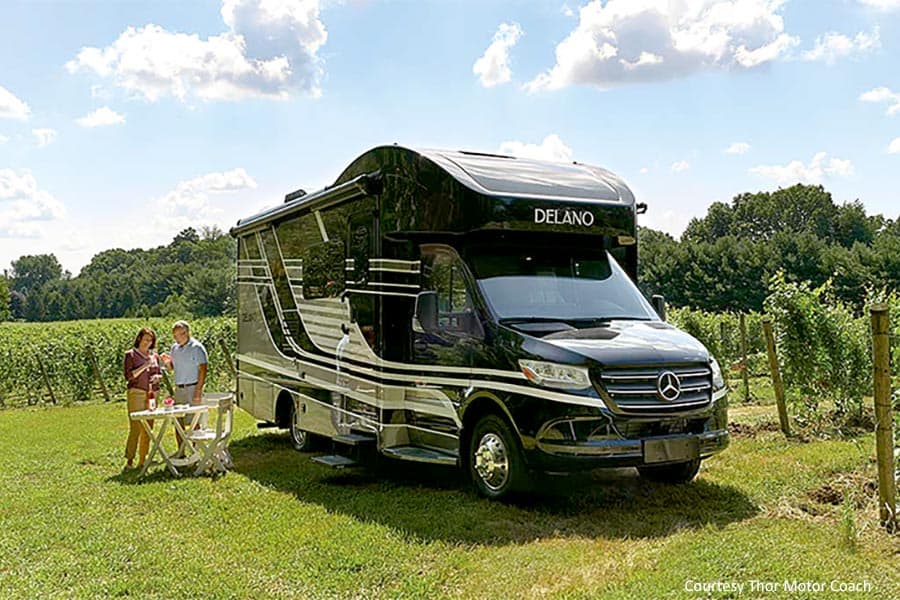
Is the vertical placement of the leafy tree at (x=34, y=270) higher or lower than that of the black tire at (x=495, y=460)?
higher

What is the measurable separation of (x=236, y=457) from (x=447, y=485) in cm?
378

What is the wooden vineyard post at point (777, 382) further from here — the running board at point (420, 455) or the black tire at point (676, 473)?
the running board at point (420, 455)

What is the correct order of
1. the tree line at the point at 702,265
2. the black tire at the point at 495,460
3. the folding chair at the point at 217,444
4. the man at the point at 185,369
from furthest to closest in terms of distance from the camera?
the tree line at the point at 702,265, the man at the point at 185,369, the folding chair at the point at 217,444, the black tire at the point at 495,460

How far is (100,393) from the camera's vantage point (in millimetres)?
22391

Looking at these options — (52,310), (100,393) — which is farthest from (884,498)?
(52,310)

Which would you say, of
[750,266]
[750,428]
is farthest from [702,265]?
[750,428]

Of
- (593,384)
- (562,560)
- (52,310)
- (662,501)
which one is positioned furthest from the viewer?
(52,310)

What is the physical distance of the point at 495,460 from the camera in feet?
24.6

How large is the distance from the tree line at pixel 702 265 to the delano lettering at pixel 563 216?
70.3 feet

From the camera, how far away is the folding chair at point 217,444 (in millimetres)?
9586

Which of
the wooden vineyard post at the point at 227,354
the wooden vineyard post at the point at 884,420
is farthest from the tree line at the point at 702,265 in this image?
the wooden vineyard post at the point at 884,420

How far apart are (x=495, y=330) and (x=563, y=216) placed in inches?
53.3

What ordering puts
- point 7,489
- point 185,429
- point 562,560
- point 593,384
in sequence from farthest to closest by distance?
point 185,429 < point 7,489 < point 593,384 < point 562,560

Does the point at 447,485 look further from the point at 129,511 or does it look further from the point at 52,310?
the point at 52,310
